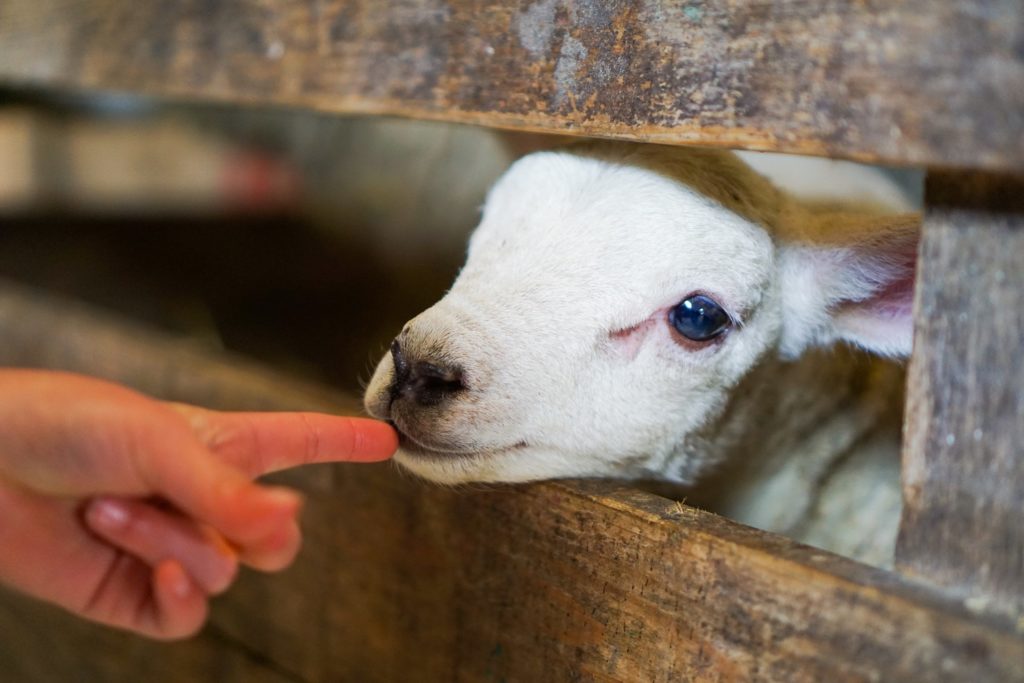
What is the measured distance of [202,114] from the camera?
502cm

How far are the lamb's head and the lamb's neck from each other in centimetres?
10

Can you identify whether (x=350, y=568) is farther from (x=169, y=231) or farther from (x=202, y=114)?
(x=202, y=114)

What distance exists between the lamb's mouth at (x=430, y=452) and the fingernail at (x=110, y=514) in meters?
0.38

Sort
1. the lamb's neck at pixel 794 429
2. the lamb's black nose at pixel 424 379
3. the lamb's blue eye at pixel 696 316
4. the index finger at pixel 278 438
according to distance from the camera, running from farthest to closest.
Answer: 1. the lamb's neck at pixel 794 429
2. the lamb's blue eye at pixel 696 316
3. the lamb's black nose at pixel 424 379
4. the index finger at pixel 278 438

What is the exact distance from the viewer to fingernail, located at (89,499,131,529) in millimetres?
1236

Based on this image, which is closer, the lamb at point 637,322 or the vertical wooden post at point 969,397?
the vertical wooden post at point 969,397

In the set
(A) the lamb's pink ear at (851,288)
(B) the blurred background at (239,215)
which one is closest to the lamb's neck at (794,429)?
(A) the lamb's pink ear at (851,288)

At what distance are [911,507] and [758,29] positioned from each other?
0.57 metres

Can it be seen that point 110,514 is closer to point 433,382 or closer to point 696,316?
point 433,382

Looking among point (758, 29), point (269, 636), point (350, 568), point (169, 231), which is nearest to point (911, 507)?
point (758, 29)

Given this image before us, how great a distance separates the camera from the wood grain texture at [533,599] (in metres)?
1.03

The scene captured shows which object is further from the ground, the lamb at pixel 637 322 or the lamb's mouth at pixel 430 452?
the lamb at pixel 637 322

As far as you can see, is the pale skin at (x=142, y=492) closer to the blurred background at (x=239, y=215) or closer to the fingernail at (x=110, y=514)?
the fingernail at (x=110, y=514)

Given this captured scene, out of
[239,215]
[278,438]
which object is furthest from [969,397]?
[239,215]
